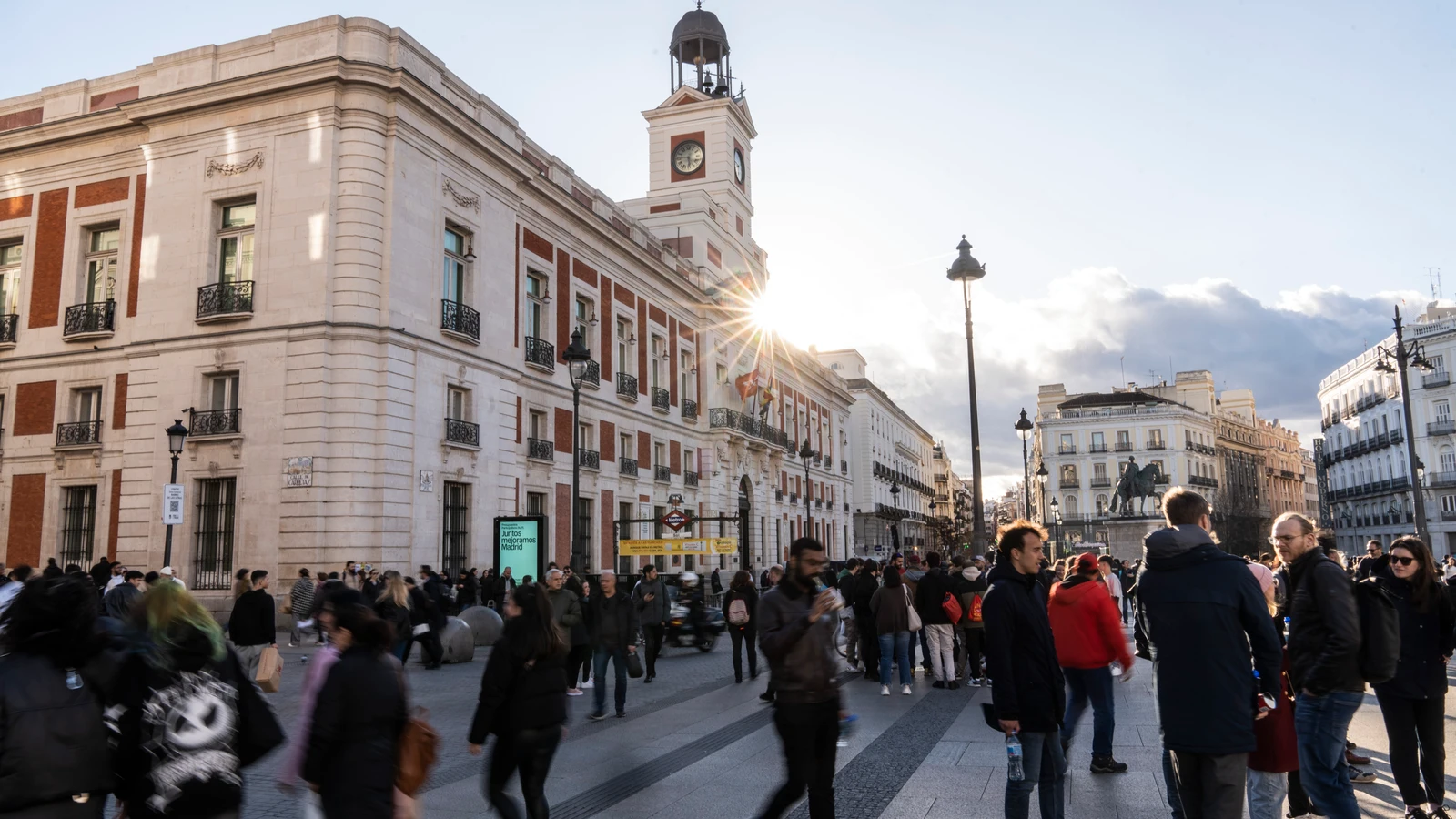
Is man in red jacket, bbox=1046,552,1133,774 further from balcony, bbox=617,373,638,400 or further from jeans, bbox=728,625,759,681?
balcony, bbox=617,373,638,400

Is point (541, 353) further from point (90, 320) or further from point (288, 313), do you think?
point (90, 320)

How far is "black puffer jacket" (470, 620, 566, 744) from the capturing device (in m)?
5.77

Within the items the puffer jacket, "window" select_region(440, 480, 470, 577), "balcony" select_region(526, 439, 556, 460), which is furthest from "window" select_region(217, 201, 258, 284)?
the puffer jacket

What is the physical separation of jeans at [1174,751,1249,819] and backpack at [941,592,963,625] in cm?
859

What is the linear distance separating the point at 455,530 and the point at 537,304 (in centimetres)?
794

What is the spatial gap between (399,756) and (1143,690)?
1066cm

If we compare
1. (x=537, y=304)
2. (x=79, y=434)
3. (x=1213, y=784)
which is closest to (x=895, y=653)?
(x=1213, y=784)

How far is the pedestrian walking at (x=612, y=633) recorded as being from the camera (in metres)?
11.3

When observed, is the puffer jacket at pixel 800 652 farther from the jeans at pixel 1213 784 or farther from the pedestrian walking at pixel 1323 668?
the pedestrian walking at pixel 1323 668

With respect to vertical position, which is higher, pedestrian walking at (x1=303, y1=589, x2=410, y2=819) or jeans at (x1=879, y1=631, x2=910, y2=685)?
pedestrian walking at (x1=303, y1=589, x2=410, y2=819)

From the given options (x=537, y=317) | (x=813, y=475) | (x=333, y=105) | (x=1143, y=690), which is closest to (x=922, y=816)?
(x=1143, y=690)

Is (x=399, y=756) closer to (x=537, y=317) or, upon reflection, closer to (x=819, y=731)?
(x=819, y=731)

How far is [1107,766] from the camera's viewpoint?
304 inches

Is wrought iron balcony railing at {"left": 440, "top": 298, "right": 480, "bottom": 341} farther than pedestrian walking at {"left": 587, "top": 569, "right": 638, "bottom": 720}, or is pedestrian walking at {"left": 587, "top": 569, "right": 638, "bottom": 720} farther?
wrought iron balcony railing at {"left": 440, "top": 298, "right": 480, "bottom": 341}
